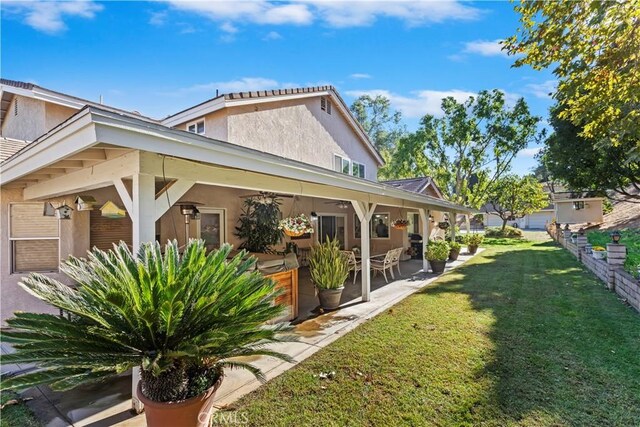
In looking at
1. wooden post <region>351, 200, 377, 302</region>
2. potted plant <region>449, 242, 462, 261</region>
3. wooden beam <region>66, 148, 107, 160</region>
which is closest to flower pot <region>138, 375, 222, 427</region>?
wooden beam <region>66, 148, 107, 160</region>

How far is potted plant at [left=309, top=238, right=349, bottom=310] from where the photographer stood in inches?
264

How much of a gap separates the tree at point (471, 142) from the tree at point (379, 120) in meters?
14.0

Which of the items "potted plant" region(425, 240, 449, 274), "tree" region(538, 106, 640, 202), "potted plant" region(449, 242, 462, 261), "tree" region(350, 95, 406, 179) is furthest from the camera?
"tree" region(350, 95, 406, 179)

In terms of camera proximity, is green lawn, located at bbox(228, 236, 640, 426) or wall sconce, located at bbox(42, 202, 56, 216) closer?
green lawn, located at bbox(228, 236, 640, 426)

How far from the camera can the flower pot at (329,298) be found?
267 inches

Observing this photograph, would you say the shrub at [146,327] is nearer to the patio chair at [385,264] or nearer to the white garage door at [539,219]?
the patio chair at [385,264]

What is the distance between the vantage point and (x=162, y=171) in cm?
344

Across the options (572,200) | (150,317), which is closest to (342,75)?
(150,317)

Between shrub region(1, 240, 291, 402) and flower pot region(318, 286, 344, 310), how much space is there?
417 centimetres

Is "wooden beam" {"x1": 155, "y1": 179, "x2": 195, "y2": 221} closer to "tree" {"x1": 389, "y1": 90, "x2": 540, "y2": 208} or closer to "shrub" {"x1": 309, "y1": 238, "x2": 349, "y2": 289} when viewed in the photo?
"shrub" {"x1": 309, "y1": 238, "x2": 349, "y2": 289}

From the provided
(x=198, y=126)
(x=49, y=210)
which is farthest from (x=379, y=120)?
(x=49, y=210)

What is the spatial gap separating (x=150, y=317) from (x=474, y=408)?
325 centimetres

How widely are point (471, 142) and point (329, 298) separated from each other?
19.2 meters

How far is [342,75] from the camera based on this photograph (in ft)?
Result: 50.1
